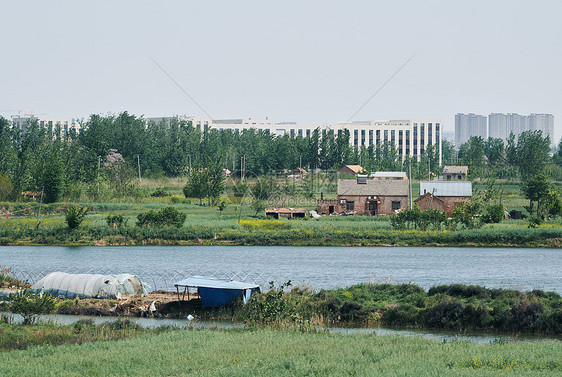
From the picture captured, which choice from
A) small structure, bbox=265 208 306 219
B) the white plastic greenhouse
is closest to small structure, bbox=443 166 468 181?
small structure, bbox=265 208 306 219

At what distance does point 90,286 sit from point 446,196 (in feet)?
156

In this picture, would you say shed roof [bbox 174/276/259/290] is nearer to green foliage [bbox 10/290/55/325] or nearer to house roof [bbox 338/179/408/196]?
green foliage [bbox 10/290/55/325]

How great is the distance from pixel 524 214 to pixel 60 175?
4826cm

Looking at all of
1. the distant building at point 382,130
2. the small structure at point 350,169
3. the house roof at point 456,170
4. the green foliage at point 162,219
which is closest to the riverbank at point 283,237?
the green foliage at point 162,219

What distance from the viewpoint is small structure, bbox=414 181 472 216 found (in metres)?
71.4

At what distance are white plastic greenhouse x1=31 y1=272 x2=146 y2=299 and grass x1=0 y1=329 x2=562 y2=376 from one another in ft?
30.2

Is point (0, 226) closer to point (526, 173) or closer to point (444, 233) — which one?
point (444, 233)

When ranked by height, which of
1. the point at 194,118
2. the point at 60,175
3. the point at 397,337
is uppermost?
the point at 194,118

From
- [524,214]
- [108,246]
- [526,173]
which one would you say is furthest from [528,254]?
[526,173]

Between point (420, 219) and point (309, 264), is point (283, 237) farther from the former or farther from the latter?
point (420, 219)

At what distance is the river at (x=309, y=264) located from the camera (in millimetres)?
39781

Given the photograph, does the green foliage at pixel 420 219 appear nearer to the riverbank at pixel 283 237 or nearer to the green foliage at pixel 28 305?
the riverbank at pixel 283 237

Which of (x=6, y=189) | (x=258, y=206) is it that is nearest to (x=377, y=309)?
(x=258, y=206)

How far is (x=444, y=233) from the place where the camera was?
189ft
